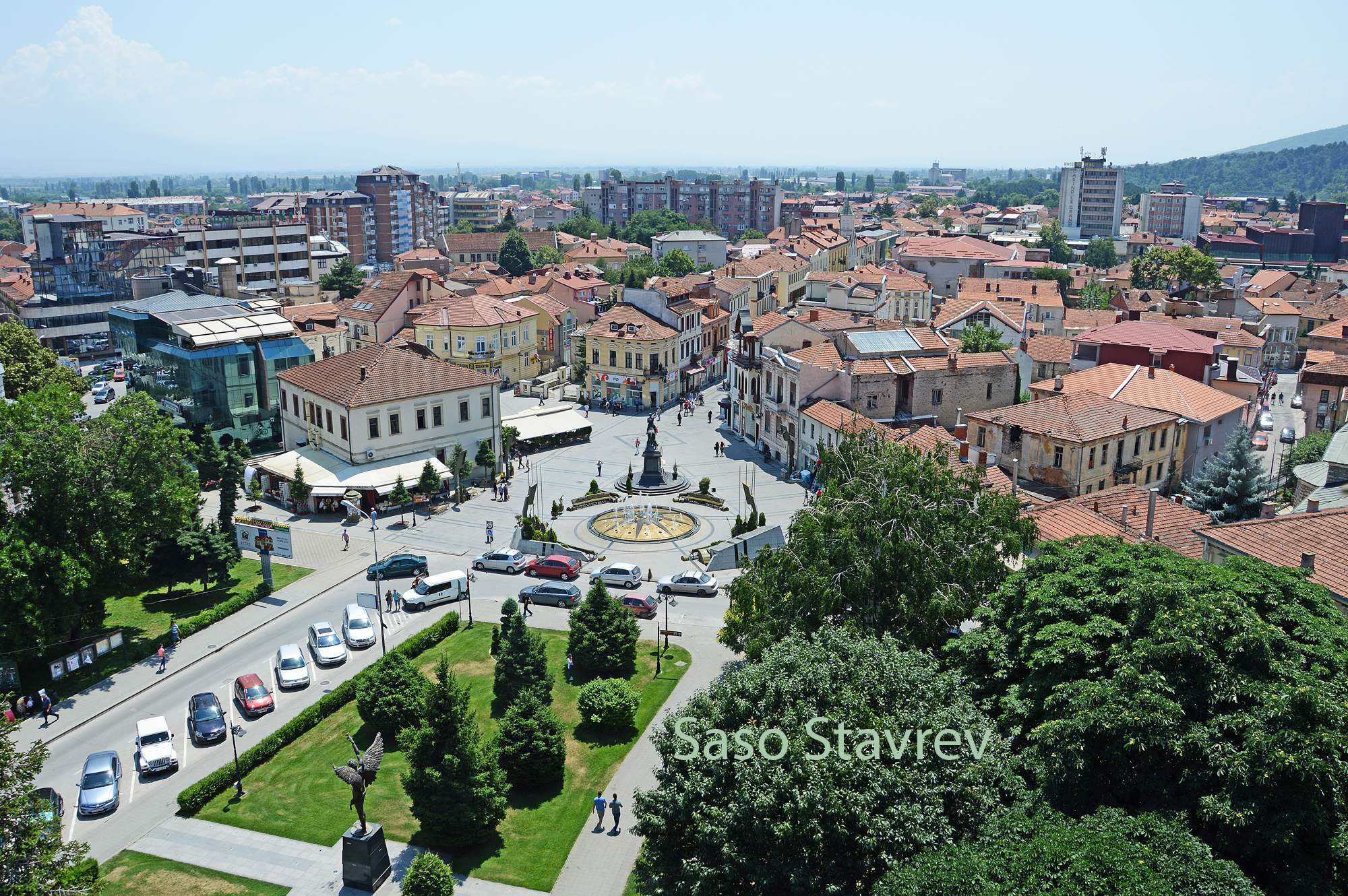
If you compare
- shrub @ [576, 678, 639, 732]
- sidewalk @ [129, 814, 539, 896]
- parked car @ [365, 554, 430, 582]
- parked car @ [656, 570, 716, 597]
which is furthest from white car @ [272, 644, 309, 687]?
parked car @ [656, 570, 716, 597]

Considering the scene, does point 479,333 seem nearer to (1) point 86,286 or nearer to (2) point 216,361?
(2) point 216,361

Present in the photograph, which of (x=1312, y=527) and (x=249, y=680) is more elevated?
(x=1312, y=527)

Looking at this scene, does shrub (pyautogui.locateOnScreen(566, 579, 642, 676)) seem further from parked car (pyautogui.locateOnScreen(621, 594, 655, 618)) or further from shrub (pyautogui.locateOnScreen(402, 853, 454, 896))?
shrub (pyautogui.locateOnScreen(402, 853, 454, 896))

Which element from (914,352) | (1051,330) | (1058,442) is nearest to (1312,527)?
(1058,442)

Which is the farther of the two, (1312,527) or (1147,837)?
(1312,527)

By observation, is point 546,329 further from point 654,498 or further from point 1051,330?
point 1051,330

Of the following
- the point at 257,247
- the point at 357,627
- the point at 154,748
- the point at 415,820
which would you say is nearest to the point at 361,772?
the point at 415,820

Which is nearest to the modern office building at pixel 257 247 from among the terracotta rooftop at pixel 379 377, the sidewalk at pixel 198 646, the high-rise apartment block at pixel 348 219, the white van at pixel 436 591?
the high-rise apartment block at pixel 348 219
